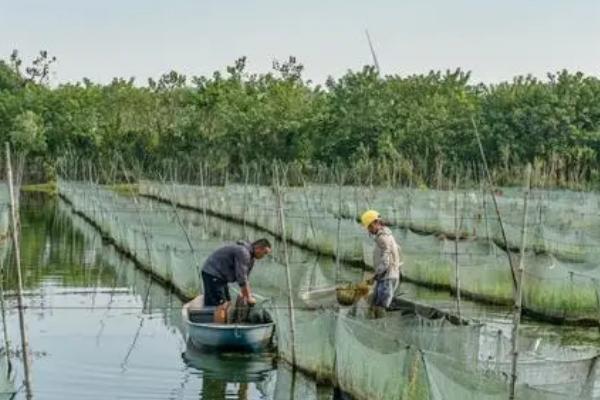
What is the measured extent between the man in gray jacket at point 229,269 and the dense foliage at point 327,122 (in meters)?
22.4

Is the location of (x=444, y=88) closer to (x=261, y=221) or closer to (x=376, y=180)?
(x=376, y=180)

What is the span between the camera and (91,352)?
1247 cm

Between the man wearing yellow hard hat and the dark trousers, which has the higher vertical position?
the man wearing yellow hard hat

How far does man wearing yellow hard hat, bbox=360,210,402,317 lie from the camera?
11.2 m

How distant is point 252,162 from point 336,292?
108ft

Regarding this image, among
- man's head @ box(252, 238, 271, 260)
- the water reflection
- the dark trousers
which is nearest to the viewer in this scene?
the water reflection

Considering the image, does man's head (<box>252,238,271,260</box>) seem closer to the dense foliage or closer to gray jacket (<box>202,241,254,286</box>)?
gray jacket (<box>202,241,254,286</box>)

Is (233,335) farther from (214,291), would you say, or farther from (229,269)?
(214,291)

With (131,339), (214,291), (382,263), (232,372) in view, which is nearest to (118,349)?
(131,339)

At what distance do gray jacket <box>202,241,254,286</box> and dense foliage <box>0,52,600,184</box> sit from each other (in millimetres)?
22690

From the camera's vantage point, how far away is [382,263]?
36.8ft

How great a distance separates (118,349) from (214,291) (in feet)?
4.43

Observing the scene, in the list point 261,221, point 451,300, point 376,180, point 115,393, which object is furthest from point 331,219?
point 376,180

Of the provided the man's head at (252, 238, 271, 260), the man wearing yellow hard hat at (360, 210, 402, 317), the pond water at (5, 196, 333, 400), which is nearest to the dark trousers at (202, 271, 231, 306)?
the pond water at (5, 196, 333, 400)
